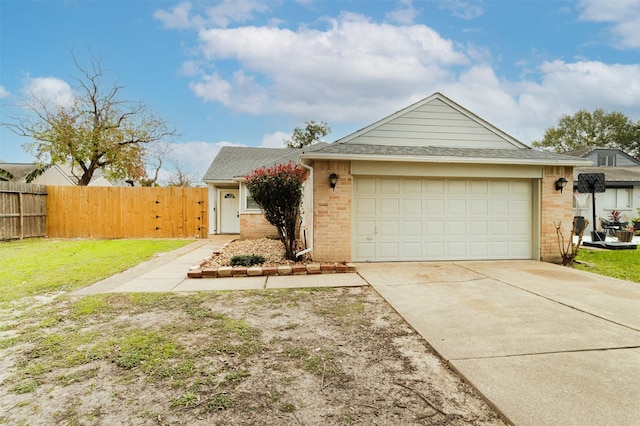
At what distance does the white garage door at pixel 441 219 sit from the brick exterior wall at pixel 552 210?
1.01 feet

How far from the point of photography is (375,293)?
5.35m

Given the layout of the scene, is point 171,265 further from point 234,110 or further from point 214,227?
point 234,110

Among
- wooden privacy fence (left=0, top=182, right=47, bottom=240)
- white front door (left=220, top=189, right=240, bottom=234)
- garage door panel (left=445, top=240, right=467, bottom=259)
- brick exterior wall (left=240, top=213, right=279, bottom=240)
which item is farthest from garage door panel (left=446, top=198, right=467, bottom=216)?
wooden privacy fence (left=0, top=182, right=47, bottom=240)

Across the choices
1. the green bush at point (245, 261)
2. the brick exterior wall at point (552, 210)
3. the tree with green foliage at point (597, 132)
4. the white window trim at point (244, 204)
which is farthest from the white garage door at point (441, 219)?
the tree with green foliage at point (597, 132)

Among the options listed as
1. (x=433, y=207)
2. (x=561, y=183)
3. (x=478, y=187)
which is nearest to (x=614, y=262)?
(x=561, y=183)

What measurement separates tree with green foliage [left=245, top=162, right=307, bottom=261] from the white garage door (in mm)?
1511

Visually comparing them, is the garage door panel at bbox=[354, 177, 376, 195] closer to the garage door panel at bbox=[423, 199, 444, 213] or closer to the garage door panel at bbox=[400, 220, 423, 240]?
the garage door panel at bbox=[400, 220, 423, 240]

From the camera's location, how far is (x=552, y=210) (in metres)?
→ 8.31

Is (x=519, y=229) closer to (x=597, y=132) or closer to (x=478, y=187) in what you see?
(x=478, y=187)

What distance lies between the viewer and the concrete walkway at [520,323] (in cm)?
238

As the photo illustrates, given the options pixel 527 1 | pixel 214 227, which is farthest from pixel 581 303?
pixel 214 227

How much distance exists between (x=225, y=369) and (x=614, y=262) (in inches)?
430

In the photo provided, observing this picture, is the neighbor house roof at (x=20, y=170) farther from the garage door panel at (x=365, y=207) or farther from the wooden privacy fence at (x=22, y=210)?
the garage door panel at (x=365, y=207)

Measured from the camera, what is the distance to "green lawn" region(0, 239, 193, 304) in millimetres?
5754
